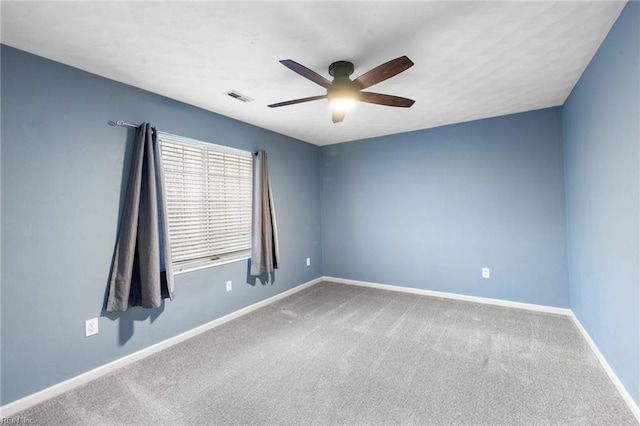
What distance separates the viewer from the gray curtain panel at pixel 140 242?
2316 millimetres

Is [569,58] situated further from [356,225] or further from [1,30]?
[1,30]

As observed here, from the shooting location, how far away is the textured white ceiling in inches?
62.7

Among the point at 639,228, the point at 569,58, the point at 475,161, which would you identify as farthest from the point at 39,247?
the point at 475,161

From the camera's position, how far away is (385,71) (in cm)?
186

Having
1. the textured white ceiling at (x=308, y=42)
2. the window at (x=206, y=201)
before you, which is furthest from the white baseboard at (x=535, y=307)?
the textured white ceiling at (x=308, y=42)

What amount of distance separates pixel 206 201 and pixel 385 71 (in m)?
2.28

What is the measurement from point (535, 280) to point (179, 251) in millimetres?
4063

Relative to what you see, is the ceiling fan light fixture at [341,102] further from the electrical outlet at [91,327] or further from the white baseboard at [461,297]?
the white baseboard at [461,297]

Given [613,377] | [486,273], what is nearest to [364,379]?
[613,377]

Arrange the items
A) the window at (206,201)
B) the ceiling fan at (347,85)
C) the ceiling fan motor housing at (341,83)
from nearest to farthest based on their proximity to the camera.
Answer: the ceiling fan at (347,85) < the ceiling fan motor housing at (341,83) < the window at (206,201)

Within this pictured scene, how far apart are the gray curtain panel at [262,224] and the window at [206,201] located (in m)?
0.13

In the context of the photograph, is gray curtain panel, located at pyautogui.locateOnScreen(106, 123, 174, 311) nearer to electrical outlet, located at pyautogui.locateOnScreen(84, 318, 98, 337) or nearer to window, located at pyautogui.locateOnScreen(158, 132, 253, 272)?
electrical outlet, located at pyautogui.locateOnScreen(84, 318, 98, 337)

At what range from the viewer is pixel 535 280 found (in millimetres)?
3404

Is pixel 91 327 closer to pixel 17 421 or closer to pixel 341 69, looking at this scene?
pixel 17 421
